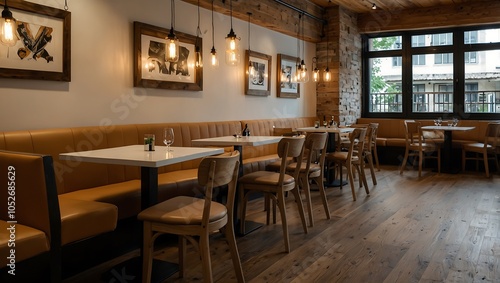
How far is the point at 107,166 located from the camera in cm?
377

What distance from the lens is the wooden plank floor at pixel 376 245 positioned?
9.43 ft

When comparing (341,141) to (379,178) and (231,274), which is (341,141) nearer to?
(379,178)

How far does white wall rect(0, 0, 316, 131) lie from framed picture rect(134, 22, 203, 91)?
8cm

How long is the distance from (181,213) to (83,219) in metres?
0.67

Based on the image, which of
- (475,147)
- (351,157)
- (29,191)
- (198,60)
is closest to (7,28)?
(29,191)

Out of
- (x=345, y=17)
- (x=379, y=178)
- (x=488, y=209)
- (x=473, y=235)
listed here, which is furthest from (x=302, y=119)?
(x=473, y=235)

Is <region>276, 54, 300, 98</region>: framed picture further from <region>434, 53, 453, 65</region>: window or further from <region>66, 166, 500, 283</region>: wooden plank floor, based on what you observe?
<region>434, 53, 453, 65</region>: window

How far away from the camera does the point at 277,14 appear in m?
6.64

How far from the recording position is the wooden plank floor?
2873 mm

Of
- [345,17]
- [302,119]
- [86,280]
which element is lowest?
[86,280]

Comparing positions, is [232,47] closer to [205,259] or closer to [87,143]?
[87,143]

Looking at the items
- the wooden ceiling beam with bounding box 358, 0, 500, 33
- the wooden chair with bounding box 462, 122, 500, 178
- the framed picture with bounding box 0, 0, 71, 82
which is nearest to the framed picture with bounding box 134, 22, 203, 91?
the framed picture with bounding box 0, 0, 71, 82

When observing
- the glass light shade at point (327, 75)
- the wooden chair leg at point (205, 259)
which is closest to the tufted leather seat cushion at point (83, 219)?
the wooden chair leg at point (205, 259)

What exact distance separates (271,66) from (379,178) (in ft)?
8.53
